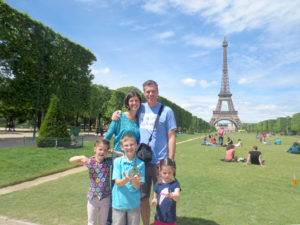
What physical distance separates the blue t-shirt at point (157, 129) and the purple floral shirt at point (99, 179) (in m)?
0.69

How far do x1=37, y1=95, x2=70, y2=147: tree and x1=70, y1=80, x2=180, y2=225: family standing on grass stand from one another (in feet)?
38.8

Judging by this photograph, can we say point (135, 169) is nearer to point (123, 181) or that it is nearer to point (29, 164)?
point (123, 181)

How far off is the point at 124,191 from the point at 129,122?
1010 mm

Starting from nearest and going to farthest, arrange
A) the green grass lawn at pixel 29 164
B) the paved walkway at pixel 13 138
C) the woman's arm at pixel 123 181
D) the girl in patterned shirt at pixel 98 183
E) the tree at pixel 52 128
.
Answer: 1. the woman's arm at pixel 123 181
2. the girl in patterned shirt at pixel 98 183
3. the green grass lawn at pixel 29 164
4. the tree at pixel 52 128
5. the paved walkway at pixel 13 138

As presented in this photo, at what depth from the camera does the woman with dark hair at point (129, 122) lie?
124 inches

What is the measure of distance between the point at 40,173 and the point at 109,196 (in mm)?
6306

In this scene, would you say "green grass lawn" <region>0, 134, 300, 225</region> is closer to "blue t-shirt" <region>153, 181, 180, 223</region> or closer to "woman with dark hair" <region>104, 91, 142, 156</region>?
"blue t-shirt" <region>153, 181, 180, 223</region>

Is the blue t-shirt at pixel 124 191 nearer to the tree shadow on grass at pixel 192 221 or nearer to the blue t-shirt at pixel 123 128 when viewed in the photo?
the blue t-shirt at pixel 123 128

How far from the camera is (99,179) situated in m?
3.03

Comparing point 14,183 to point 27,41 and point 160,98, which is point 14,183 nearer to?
point 27,41

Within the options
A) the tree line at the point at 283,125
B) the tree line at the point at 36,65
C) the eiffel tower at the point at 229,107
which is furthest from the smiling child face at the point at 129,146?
the eiffel tower at the point at 229,107

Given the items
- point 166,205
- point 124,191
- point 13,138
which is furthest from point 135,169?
point 13,138

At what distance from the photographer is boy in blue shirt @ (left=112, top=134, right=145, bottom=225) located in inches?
104

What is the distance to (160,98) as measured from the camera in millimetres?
45781
